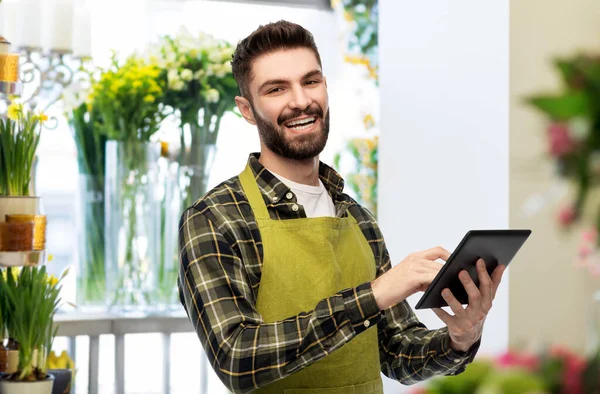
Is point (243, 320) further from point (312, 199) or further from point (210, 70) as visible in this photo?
point (210, 70)

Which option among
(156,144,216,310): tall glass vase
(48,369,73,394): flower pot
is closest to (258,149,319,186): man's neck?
(48,369,73,394): flower pot

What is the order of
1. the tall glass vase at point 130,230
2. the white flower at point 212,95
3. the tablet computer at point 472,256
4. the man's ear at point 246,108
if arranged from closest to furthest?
the tablet computer at point 472,256 < the man's ear at point 246,108 < the tall glass vase at point 130,230 < the white flower at point 212,95

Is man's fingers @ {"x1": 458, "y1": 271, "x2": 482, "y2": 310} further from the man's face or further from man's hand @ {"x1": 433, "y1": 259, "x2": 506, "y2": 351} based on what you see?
the man's face

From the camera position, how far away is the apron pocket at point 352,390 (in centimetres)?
166

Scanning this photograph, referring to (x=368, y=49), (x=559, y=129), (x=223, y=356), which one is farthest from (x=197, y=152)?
(x=559, y=129)

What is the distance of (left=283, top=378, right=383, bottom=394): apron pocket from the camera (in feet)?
5.45

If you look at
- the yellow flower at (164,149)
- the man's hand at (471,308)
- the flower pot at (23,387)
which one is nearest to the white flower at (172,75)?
the yellow flower at (164,149)

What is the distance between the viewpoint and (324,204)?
1.85 meters

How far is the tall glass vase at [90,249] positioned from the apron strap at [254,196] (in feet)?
5.08

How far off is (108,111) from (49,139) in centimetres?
50

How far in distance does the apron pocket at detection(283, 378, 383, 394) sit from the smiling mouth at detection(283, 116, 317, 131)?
549mm

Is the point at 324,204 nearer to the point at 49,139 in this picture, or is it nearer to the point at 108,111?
the point at 108,111

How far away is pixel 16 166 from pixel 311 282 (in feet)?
2.21

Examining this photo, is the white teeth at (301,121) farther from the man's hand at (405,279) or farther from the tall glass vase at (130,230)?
the tall glass vase at (130,230)
